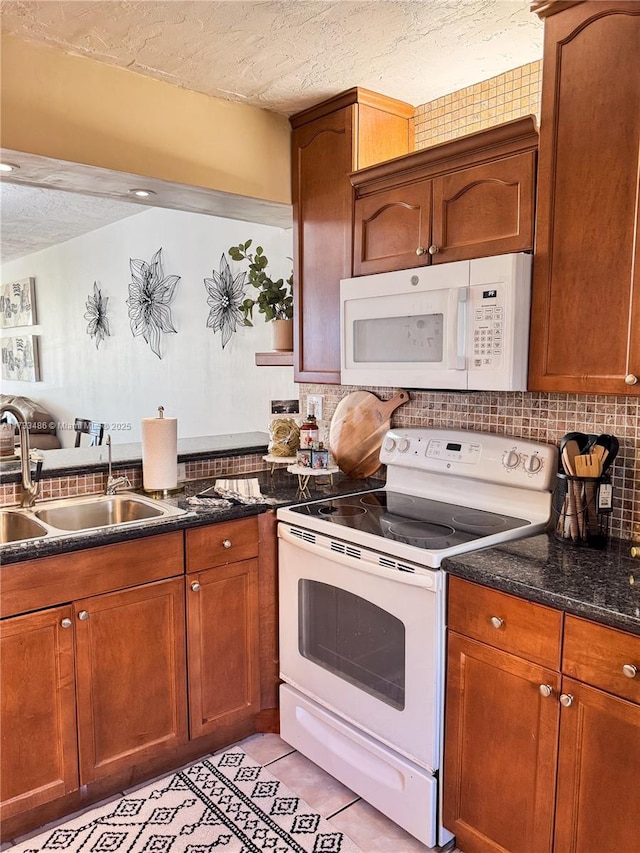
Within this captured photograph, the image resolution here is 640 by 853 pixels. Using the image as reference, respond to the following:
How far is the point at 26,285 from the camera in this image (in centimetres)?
632

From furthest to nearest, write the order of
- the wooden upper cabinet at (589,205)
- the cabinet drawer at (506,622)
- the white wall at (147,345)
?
the white wall at (147,345)
the wooden upper cabinet at (589,205)
the cabinet drawer at (506,622)

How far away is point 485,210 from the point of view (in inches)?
73.3

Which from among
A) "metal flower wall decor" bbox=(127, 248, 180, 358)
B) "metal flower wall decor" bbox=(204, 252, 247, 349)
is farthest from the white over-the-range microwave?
"metal flower wall decor" bbox=(127, 248, 180, 358)

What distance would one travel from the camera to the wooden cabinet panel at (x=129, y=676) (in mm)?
1833

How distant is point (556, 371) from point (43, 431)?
4.91 metres

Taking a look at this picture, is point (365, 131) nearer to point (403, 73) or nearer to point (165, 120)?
point (403, 73)

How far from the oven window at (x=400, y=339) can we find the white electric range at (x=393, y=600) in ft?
1.22

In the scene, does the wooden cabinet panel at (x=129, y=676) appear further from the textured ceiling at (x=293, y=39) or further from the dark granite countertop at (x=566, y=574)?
the textured ceiling at (x=293, y=39)

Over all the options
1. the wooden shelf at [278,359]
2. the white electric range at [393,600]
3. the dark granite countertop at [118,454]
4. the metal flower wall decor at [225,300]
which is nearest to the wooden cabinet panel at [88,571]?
the white electric range at [393,600]

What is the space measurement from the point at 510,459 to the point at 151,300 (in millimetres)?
3063

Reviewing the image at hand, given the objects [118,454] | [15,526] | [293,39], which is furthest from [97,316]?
[293,39]

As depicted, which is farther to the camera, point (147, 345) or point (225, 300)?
point (147, 345)

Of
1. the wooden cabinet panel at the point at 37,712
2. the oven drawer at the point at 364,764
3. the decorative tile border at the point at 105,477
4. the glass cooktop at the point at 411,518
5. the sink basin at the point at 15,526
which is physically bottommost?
the oven drawer at the point at 364,764

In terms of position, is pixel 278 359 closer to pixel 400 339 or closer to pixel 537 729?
pixel 400 339
